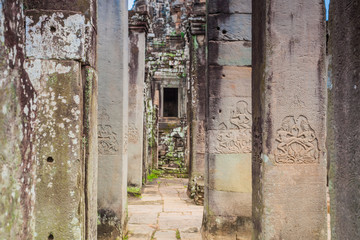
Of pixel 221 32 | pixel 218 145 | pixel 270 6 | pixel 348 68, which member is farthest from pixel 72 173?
pixel 221 32

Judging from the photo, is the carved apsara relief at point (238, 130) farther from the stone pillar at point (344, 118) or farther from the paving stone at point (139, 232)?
the stone pillar at point (344, 118)

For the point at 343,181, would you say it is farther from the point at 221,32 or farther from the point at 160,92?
the point at 160,92

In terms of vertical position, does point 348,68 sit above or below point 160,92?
below

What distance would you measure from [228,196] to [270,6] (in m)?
2.91

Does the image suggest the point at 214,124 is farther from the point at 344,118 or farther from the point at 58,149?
the point at 344,118

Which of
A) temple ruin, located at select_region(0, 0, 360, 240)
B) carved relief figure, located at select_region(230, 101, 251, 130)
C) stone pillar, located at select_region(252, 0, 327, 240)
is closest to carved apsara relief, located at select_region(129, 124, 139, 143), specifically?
temple ruin, located at select_region(0, 0, 360, 240)

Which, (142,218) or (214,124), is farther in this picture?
(142,218)

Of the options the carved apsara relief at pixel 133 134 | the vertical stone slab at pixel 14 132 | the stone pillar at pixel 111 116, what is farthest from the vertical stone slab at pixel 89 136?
the carved apsara relief at pixel 133 134

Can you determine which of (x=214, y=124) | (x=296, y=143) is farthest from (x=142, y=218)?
(x=296, y=143)

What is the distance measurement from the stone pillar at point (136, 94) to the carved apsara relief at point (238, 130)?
4.52m

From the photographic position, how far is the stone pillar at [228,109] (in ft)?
15.9

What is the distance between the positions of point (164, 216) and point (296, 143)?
4082mm

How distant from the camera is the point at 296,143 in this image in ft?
9.57

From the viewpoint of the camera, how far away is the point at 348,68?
1.24m
